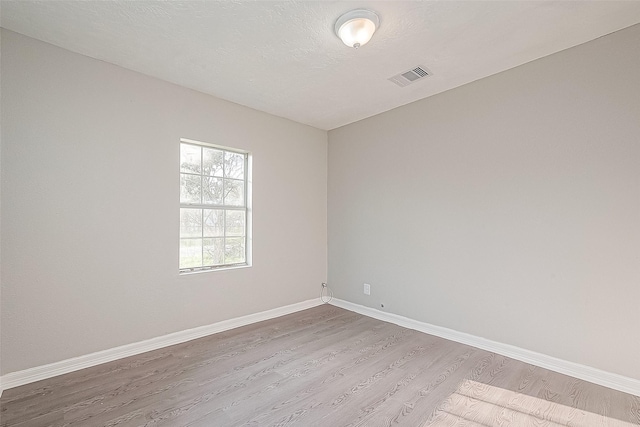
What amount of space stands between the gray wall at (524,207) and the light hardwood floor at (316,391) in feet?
1.42

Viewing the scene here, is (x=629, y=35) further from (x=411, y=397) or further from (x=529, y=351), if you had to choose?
(x=411, y=397)

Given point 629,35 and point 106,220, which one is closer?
point 629,35

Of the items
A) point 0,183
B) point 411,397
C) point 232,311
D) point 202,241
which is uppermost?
point 0,183

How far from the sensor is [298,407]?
2037 mm

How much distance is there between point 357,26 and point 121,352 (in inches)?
131

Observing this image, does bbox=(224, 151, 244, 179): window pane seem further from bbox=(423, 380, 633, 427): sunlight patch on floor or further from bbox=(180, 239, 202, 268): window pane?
bbox=(423, 380, 633, 427): sunlight patch on floor

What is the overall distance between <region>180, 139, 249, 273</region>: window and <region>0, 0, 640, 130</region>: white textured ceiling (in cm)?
77

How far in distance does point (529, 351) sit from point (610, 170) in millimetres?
1660

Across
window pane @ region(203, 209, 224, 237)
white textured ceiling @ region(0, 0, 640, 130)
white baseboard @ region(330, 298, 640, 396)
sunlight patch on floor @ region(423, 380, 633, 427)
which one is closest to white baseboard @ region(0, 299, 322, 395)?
window pane @ region(203, 209, 224, 237)

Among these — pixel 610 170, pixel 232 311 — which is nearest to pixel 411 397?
pixel 232 311

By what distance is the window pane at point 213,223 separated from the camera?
11.2ft

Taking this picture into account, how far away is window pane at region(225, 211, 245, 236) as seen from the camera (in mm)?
3602

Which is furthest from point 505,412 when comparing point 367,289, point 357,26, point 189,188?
point 189,188

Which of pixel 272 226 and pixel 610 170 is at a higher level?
pixel 610 170
